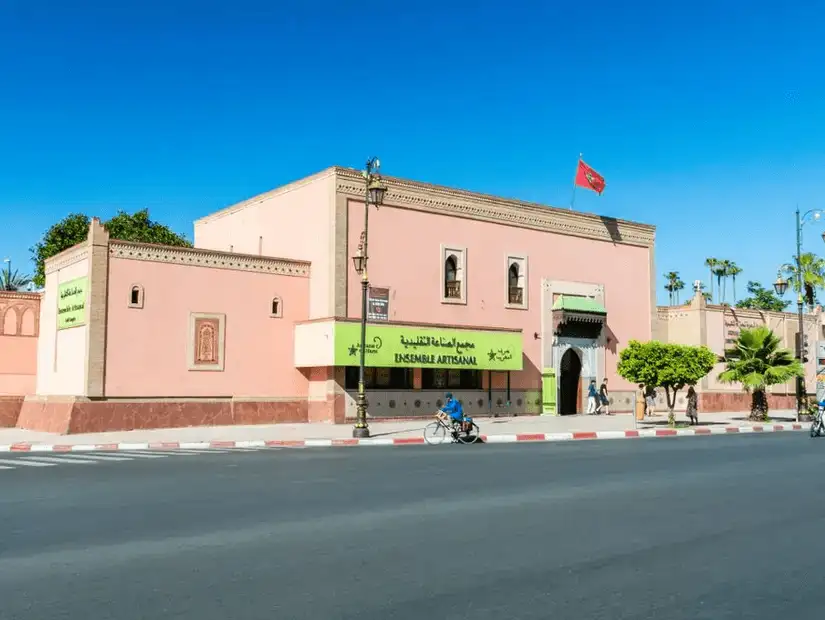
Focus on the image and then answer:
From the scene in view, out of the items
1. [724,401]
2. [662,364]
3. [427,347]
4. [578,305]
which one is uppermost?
[578,305]

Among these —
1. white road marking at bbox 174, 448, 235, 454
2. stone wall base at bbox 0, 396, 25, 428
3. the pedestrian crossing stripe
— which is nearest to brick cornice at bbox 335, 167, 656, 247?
white road marking at bbox 174, 448, 235, 454

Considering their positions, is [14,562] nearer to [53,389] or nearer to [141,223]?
[53,389]

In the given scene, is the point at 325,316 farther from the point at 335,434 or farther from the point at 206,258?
the point at 335,434

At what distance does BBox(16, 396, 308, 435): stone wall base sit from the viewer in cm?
2784

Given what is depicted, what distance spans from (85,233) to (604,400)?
31.7m

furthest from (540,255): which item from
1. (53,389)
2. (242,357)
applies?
(53,389)

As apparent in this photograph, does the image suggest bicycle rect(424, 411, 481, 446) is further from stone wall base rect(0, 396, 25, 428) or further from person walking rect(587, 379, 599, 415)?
stone wall base rect(0, 396, 25, 428)

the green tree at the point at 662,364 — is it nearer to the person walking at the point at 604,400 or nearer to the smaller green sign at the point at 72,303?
the person walking at the point at 604,400

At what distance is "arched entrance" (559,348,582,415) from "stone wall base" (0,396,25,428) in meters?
21.6

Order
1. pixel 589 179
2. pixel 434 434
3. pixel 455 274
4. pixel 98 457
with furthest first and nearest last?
1. pixel 589 179
2. pixel 455 274
3. pixel 434 434
4. pixel 98 457

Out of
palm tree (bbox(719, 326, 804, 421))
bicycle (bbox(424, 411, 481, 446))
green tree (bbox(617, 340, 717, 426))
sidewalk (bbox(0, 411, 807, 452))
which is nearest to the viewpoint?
sidewalk (bbox(0, 411, 807, 452))

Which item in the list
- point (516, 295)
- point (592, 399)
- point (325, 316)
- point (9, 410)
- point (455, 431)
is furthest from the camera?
point (592, 399)

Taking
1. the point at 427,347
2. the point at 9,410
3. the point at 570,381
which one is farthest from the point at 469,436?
the point at 9,410

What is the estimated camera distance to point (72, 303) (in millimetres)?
29844
